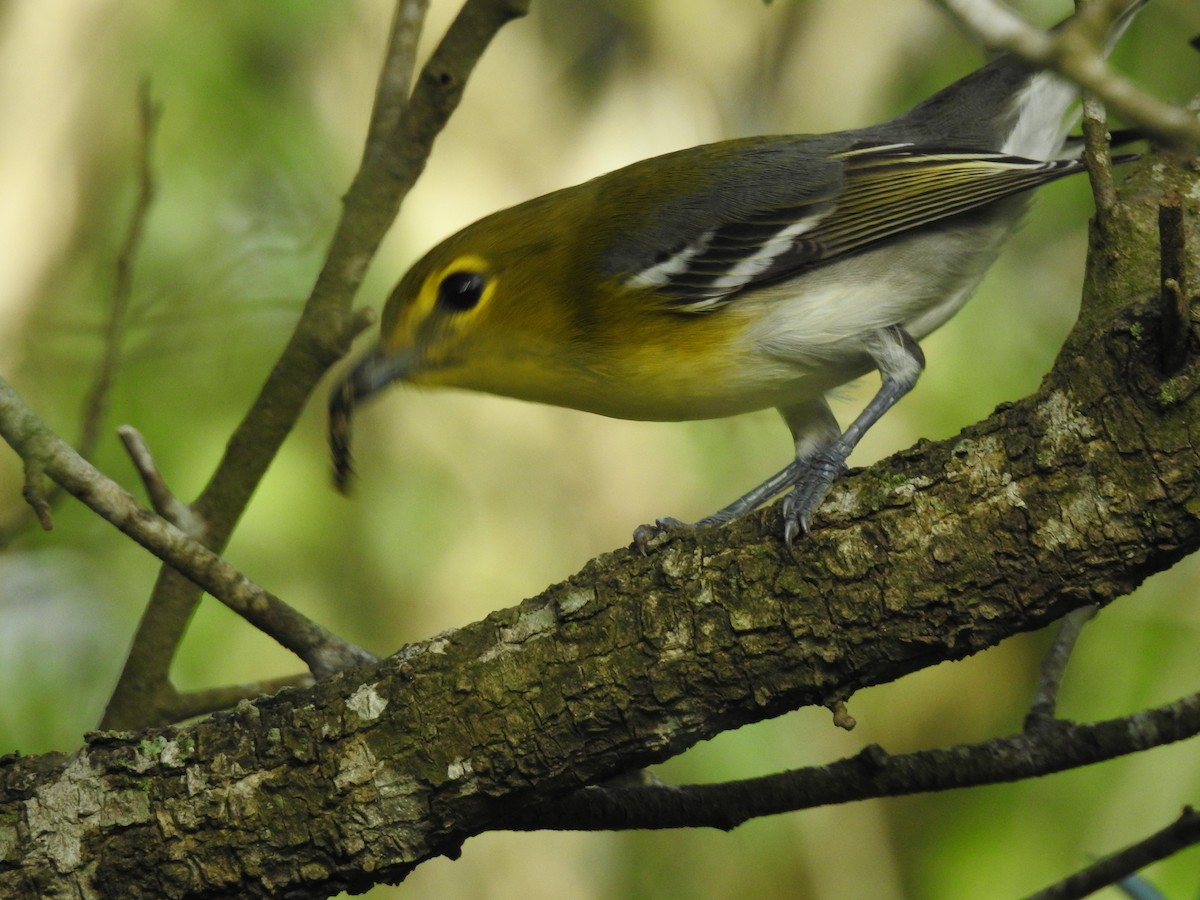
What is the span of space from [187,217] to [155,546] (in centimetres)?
366

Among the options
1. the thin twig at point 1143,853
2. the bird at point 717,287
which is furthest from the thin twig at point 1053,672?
the bird at point 717,287

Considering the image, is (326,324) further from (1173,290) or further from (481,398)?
(481,398)

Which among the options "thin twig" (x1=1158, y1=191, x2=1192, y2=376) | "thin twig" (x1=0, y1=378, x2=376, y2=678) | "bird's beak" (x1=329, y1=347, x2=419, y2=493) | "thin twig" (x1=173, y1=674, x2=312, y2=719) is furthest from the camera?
"bird's beak" (x1=329, y1=347, x2=419, y2=493)

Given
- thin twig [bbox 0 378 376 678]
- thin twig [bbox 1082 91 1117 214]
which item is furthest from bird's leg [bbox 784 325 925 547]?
thin twig [bbox 0 378 376 678]

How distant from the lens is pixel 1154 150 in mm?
2484

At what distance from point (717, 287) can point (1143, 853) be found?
1866 mm

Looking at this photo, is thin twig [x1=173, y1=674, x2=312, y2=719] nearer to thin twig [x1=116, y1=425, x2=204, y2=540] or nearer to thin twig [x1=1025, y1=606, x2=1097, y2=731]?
thin twig [x1=116, y1=425, x2=204, y2=540]

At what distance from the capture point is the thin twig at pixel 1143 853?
2.44m

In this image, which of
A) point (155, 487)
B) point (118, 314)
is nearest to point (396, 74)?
point (118, 314)

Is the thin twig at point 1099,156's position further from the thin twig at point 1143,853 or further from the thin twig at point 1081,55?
the thin twig at point 1143,853

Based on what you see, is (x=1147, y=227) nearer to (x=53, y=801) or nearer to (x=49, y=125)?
(x=53, y=801)

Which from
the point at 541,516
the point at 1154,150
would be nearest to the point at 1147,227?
the point at 1154,150

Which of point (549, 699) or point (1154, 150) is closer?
point (549, 699)

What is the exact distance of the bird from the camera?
3471 millimetres
